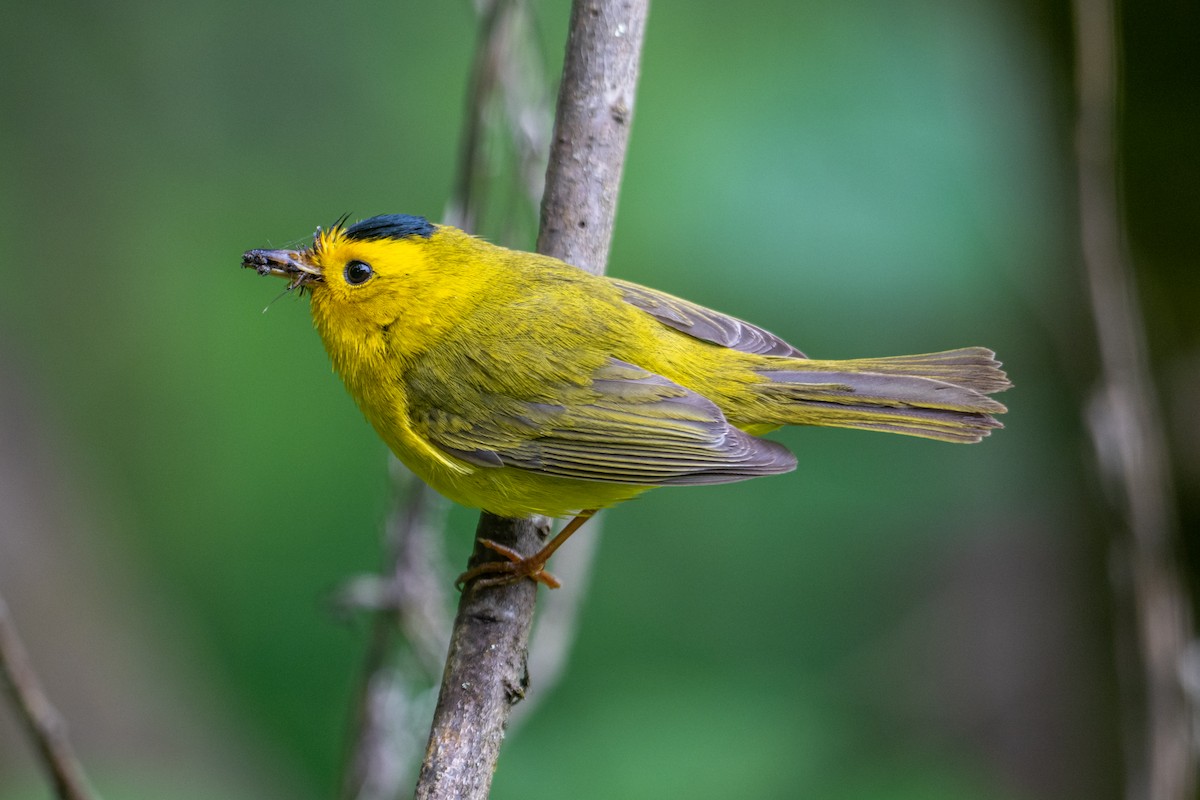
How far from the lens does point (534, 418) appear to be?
3.12 meters

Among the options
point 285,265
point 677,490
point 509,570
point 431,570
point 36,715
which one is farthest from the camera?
point 677,490

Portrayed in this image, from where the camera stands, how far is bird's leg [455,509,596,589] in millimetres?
2924

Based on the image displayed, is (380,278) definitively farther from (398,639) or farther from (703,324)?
(398,639)

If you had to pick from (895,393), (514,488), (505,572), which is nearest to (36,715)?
(505,572)

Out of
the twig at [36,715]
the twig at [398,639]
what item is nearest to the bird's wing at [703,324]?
the twig at [398,639]

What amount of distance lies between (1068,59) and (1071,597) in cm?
232

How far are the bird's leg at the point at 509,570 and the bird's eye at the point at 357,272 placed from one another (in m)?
0.83

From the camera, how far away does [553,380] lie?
124 inches

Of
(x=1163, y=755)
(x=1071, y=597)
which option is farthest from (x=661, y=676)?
(x=1071, y=597)

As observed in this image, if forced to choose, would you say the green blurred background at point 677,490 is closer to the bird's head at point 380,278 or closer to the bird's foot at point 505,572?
the bird's foot at point 505,572

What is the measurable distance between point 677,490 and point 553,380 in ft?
5.13

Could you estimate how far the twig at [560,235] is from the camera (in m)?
2.51

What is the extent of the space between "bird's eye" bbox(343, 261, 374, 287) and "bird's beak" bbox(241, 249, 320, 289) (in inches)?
3.4

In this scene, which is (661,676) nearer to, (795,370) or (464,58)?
(795,370)
